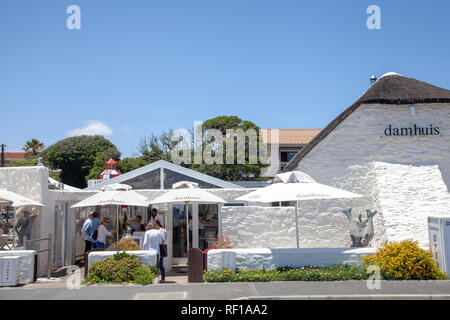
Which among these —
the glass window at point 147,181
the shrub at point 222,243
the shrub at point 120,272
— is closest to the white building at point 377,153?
the shrub at point 222,243

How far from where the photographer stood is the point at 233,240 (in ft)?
41.4

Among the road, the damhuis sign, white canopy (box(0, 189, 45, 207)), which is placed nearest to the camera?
the road

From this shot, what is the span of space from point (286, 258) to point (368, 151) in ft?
19.8

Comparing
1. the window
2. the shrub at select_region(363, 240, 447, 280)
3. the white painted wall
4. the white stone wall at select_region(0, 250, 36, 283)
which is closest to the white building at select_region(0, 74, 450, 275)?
the white painted wall

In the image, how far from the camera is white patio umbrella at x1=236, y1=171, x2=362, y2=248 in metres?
9.34

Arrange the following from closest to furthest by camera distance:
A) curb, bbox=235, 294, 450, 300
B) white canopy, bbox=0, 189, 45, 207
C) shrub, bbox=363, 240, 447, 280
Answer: curb, bbox=235, 294, 450, 300 < shrub, bbox=363, 240, 447, 280 < white canopy, bbox=0, 189, 45, 207

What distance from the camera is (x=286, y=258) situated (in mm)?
9820

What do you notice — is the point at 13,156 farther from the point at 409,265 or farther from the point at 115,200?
the point at 409,265

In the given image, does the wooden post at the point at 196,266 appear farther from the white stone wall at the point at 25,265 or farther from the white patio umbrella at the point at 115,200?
the white stone wall at the point at 25,265

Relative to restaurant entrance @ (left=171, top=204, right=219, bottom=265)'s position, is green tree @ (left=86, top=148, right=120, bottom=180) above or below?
above

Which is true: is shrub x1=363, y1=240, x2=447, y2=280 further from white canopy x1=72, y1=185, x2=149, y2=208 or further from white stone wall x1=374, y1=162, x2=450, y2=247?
white canopy x1=72, y1=185, x2=149, y2=208

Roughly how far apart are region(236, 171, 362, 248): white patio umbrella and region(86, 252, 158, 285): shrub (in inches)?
123

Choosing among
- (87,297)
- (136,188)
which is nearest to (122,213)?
(136,188)
